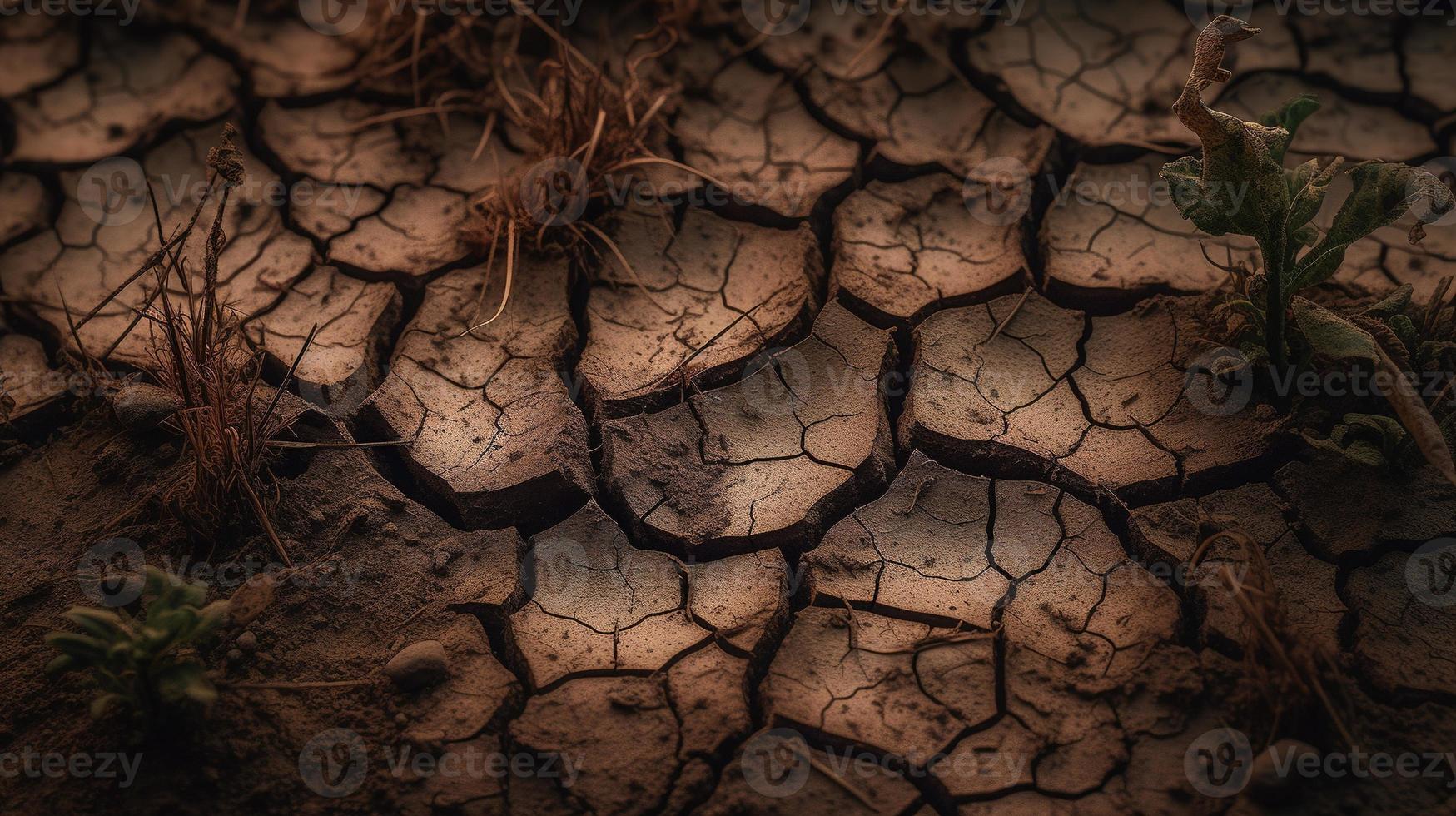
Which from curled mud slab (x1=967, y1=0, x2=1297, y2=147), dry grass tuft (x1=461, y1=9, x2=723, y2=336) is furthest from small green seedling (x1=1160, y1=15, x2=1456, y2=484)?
dry grass tuft (x1=461, y1=9, x2=723, y2=336)

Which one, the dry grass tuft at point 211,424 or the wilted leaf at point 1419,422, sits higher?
the wilted leaf at point 1419,422

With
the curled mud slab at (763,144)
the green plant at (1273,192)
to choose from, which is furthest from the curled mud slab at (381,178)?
the green plant at (1273,192)

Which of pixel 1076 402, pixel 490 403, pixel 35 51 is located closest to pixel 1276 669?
pixel 1076 402

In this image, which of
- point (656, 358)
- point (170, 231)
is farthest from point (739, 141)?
point (170, 231)

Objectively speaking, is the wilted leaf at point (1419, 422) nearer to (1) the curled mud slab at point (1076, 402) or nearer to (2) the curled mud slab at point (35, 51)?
(1) the curled mud slab at point (1076, 402)

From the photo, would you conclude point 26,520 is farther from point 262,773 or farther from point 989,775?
point 989,775

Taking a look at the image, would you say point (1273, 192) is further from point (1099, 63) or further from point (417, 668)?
point (417, 668)

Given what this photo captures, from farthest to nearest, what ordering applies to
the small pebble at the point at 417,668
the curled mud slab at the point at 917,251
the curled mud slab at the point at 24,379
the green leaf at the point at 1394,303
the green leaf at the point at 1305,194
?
the curled mud slab at the point at 917,251 → the curled mud slab at the point at 24,379 → the green leaf at the point at 1394,303 → the green leaf at the point at 1305,194 → the small pebble at the point at 417,668
